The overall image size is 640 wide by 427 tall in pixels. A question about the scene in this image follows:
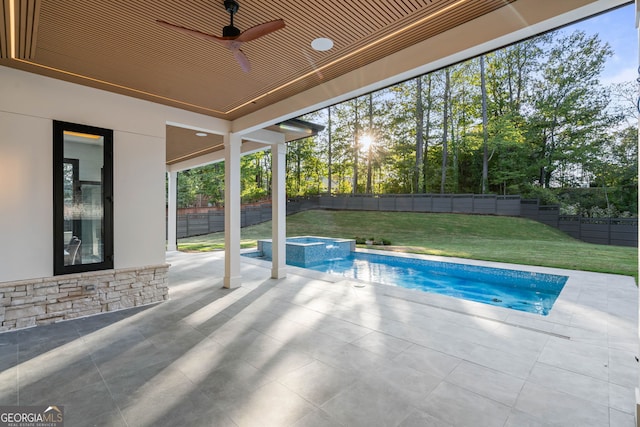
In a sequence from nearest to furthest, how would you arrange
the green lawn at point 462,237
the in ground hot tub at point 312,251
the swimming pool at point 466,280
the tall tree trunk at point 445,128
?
the swimming pool at point 466,280, the green lawn at point 462,237, the in ground hot tub at point 312,251, the tall tree trunk at point 445,128

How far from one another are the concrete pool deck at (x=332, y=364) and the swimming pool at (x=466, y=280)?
1398 millimetres

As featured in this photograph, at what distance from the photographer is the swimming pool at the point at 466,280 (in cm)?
627

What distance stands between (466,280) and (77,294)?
7.98 m

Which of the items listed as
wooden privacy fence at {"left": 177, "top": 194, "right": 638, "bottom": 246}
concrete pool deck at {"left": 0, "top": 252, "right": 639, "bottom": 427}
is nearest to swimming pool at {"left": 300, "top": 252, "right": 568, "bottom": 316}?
concrete pool deck at {"left": 0, "top": 252, "right": 639, "bottom": 427}

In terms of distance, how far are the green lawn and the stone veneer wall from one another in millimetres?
7297

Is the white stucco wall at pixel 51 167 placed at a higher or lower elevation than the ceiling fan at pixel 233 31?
lower

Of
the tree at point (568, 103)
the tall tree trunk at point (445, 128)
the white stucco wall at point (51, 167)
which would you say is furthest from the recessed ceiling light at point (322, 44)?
the tree at point (568, 103)

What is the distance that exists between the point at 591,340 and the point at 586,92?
A: 1864cm

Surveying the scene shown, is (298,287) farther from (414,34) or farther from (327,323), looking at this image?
(414,34)

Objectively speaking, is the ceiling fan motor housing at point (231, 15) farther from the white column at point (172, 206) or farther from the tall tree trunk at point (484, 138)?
the tall tree trunk at point (484, 138)

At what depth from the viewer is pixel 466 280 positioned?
Answer: 782 centimetres

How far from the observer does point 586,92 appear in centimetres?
1625

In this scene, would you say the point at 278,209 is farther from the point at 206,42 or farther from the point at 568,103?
the point at 568,103

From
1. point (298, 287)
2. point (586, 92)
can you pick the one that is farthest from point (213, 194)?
point (586, 92)
